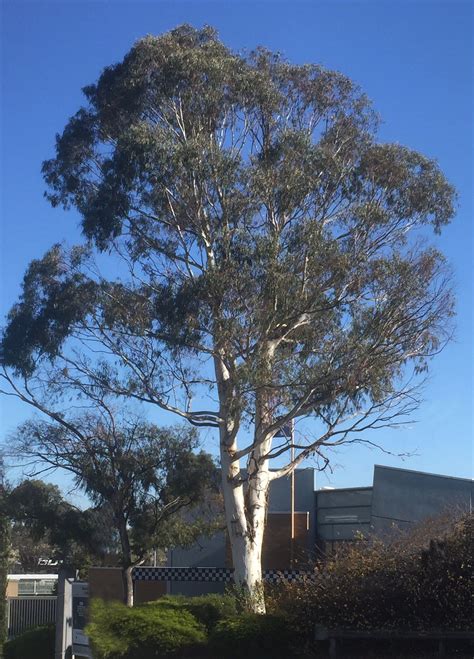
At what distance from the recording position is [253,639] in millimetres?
16781

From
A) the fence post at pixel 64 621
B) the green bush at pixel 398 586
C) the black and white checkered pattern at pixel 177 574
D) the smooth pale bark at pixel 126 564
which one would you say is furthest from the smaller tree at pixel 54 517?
the green bush at pixel 398 586

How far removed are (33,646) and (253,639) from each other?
7.71m

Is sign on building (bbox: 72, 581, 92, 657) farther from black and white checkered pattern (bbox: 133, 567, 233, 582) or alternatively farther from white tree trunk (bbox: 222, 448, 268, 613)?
black and white checkered pattern (bbox: 133, 567, 233, 582)

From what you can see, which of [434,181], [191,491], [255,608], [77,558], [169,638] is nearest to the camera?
[169,638]

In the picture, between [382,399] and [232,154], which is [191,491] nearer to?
[382,399]

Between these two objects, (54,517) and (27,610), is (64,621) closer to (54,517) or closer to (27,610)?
(54,517)

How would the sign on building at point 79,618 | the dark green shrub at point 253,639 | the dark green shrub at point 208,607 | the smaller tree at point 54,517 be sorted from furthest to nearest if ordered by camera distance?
the smaller tree at point 54,517, the sign on building at point 79,618, the dark green shrub at point 208,607, the dark green shrub at point 253,639

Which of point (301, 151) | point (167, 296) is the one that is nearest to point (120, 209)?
point (167, 296)

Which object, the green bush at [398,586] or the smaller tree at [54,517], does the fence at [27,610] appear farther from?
the green bush at [398,586]

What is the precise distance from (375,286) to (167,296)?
5.23 metres

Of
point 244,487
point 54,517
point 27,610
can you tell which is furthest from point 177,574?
point 244,487

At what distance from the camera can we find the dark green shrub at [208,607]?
18438mm

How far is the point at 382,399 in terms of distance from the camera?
2319 centimetres

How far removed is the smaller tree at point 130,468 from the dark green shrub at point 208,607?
6682 mm
